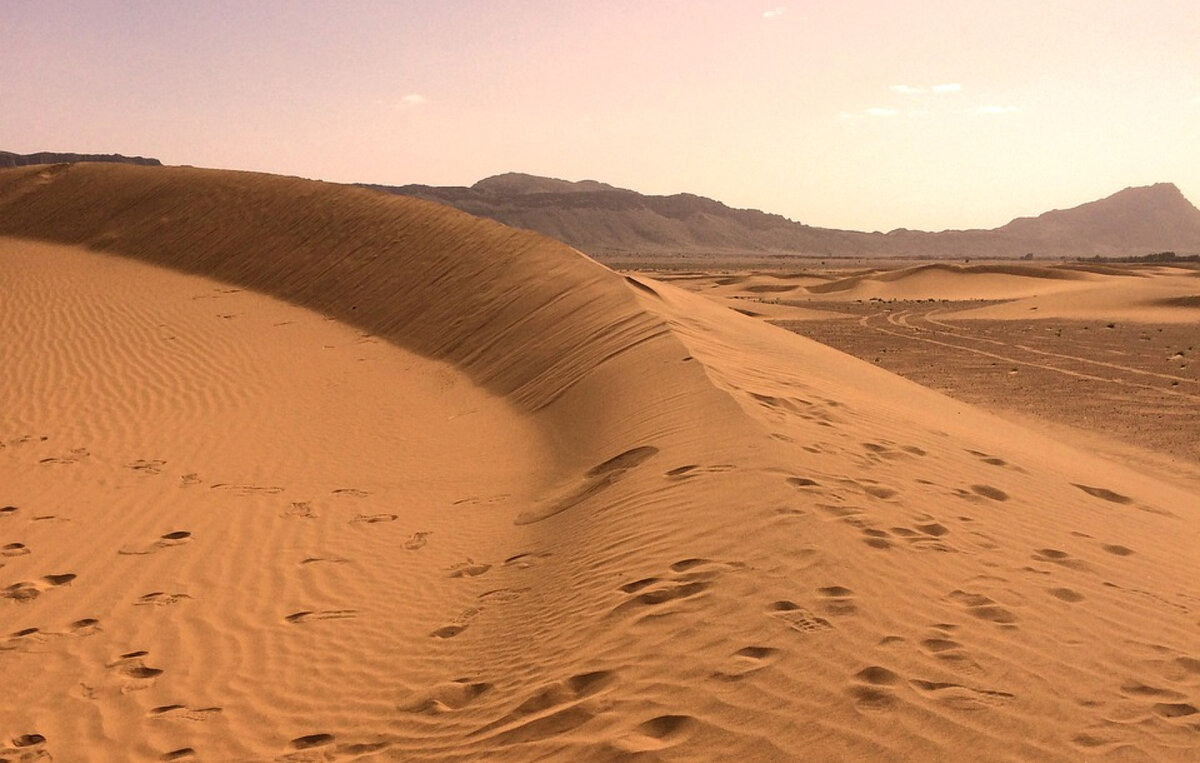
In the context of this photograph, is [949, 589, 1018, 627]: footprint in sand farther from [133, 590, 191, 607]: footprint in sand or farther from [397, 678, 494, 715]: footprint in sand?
[133, 590, 191, 607]: footprint in sand

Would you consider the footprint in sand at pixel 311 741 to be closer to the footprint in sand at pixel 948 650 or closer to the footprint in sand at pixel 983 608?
the footprint in sand at pixel 948 650

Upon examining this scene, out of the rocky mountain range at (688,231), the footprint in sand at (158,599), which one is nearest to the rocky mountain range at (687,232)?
the rocky mountain range at (688,231)

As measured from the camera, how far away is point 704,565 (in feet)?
14.8

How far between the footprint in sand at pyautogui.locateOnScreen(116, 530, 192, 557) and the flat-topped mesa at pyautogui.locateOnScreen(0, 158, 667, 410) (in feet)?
14.7

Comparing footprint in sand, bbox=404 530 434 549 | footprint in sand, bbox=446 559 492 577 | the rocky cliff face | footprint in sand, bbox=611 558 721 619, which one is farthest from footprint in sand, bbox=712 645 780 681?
the rocky cliff face

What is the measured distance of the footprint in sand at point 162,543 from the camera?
5930mm

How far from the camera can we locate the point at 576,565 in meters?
5.15

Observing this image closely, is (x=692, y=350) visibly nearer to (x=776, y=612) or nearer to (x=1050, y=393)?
(x=776, y=612)

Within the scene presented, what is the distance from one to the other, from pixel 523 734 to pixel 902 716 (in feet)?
4.49

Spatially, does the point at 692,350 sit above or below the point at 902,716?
above

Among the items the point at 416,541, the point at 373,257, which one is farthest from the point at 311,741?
the point at 373,257

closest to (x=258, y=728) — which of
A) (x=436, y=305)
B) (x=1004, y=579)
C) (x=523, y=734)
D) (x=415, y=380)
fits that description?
(x=523, y=734)

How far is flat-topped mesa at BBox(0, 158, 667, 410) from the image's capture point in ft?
39.9

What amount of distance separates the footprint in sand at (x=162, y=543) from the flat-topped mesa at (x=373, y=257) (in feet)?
14.7
